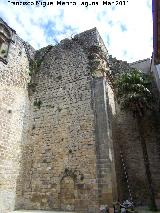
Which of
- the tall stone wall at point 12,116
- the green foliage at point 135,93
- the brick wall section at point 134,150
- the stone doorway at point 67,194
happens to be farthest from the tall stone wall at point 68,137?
the brick wall section at point 134,150

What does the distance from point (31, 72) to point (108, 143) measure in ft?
19.9

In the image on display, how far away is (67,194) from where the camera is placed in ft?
31.3

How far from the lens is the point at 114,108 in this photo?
12688 millimetres

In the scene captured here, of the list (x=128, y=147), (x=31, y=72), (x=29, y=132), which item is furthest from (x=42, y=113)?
(x=128, y=147)

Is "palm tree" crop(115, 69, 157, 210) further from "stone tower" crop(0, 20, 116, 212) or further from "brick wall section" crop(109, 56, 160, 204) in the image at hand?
"stone tower" crop(0, 20, 116, 212)

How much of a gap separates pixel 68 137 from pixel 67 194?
233 cm

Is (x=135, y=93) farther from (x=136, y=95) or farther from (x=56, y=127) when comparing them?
(x=56, y=127)

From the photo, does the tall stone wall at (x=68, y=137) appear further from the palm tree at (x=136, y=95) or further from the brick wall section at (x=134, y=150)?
the brick wall section at (x=134, y=150)

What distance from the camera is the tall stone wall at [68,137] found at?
9336mm

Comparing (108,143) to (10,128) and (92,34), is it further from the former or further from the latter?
(92,34)

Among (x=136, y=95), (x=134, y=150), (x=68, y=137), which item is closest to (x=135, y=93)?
(x=136, y=95)

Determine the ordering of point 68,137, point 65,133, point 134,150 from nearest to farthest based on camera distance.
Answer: point 68,137 < point 65,133 < point 134,150

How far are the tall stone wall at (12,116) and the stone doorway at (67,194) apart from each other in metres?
2.07

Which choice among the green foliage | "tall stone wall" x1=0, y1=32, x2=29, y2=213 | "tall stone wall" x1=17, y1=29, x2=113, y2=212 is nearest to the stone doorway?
"tall stone wall" x1=17, y1=29, x2=113, y2=212
